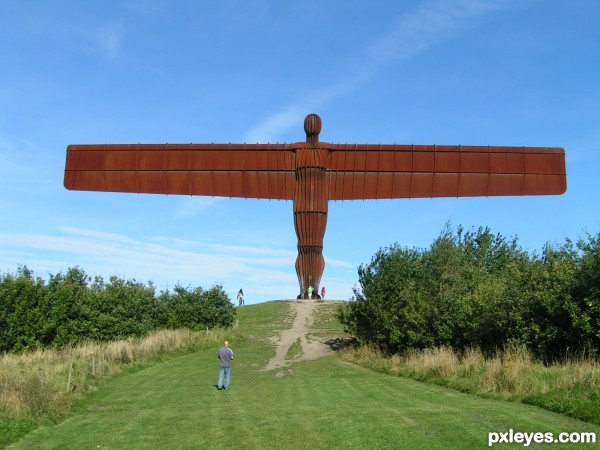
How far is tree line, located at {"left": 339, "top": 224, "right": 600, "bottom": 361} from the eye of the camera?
709 inches

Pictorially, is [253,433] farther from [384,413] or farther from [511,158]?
[511,158]

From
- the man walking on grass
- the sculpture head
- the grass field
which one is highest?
the sculpture head

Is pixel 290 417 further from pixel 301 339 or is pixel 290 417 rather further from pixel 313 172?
pixel 313 172

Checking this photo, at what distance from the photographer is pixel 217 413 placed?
1459 cm

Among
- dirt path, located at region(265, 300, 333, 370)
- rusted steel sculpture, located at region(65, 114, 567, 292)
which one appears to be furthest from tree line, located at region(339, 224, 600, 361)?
rusted steel sculpture, located at region(65, 114, 567, 292)

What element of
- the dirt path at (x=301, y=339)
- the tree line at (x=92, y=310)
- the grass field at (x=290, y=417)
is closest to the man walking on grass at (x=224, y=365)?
the grass field at (x=290, y=417)

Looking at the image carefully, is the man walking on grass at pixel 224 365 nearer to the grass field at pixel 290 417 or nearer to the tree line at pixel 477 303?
the grass field at pixel 290 417

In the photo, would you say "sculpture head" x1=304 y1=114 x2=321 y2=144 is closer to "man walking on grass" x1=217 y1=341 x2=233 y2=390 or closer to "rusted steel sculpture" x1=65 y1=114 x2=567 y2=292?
"rusted steel sculpture" x1=65 y1=114 x2=567 y2=292

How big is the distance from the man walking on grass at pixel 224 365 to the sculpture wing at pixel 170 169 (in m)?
17.3

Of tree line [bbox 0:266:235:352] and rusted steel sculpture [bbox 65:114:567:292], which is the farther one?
rusted steel sculpture [bbox 65:114:567:292]

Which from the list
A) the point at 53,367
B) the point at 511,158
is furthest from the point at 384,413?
the point at 511,158

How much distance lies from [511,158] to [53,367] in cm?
2523

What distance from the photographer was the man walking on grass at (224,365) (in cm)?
1947

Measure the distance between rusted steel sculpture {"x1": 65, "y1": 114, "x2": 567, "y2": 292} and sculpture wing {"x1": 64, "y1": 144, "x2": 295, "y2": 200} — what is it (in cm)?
6
